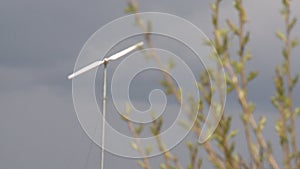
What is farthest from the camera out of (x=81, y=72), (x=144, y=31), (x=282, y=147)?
(x=81, y=72)

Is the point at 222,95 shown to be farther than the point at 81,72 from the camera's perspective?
No

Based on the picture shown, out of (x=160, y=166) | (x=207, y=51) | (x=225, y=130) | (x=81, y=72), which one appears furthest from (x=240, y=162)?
(x=81, y=72)

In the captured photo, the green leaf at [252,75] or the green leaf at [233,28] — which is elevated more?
the green leaf at [233,28]

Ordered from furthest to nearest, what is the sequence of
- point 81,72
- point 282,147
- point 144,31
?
point 81,72
point 144,31
point 282,147

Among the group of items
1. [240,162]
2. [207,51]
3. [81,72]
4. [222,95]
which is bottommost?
[240,162]

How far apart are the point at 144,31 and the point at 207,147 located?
47.5 inches

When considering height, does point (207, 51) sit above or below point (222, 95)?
above

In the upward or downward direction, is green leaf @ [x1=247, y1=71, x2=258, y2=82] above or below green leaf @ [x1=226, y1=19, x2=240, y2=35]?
below

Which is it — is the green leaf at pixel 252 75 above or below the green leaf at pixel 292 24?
below

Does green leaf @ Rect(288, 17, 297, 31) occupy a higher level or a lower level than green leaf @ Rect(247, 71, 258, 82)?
higher

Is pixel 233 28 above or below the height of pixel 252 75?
above

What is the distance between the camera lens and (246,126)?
242 inches

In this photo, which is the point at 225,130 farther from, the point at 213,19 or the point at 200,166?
the point at 213,19

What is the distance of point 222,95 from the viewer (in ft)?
20.4
